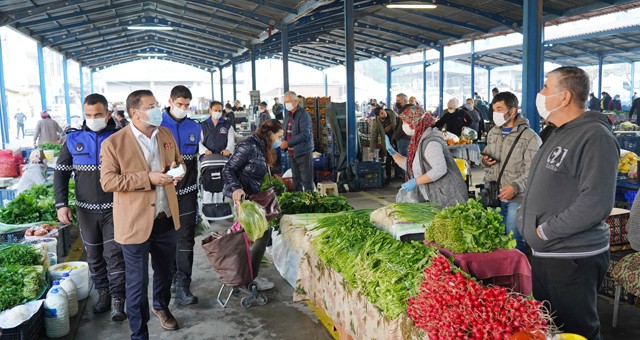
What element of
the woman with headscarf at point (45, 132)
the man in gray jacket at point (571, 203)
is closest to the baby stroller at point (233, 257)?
the man in gray jacket at point (571, 203)

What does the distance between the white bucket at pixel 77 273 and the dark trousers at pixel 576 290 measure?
4.21 m

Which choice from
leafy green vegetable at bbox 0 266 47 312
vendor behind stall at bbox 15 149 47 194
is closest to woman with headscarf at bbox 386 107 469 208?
leafy green vegetable at bbox 0 266 47 312

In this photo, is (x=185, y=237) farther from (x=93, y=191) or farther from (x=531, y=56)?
(x=531, y=56)

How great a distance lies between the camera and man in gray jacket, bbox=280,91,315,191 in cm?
850

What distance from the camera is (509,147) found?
4824 millimetres

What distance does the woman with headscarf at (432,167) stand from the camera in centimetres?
433

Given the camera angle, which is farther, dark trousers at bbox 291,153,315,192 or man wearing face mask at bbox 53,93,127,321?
dark trousers at bbox 291,153,315,192

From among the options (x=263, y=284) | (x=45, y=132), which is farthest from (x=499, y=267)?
(x=45, y=132)

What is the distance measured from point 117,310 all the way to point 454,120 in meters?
9.36

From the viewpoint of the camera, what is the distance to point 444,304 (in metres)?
2.45

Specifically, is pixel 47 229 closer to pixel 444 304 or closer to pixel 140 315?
pixel 140 315

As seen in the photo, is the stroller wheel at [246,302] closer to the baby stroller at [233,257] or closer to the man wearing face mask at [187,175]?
the baby stroller at [233,257]

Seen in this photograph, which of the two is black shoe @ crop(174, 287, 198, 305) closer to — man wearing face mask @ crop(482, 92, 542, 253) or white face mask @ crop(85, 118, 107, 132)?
white face mask @ crop(85, 118, 107, 132)

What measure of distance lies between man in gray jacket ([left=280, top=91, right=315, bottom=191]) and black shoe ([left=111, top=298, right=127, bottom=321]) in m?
3.86
